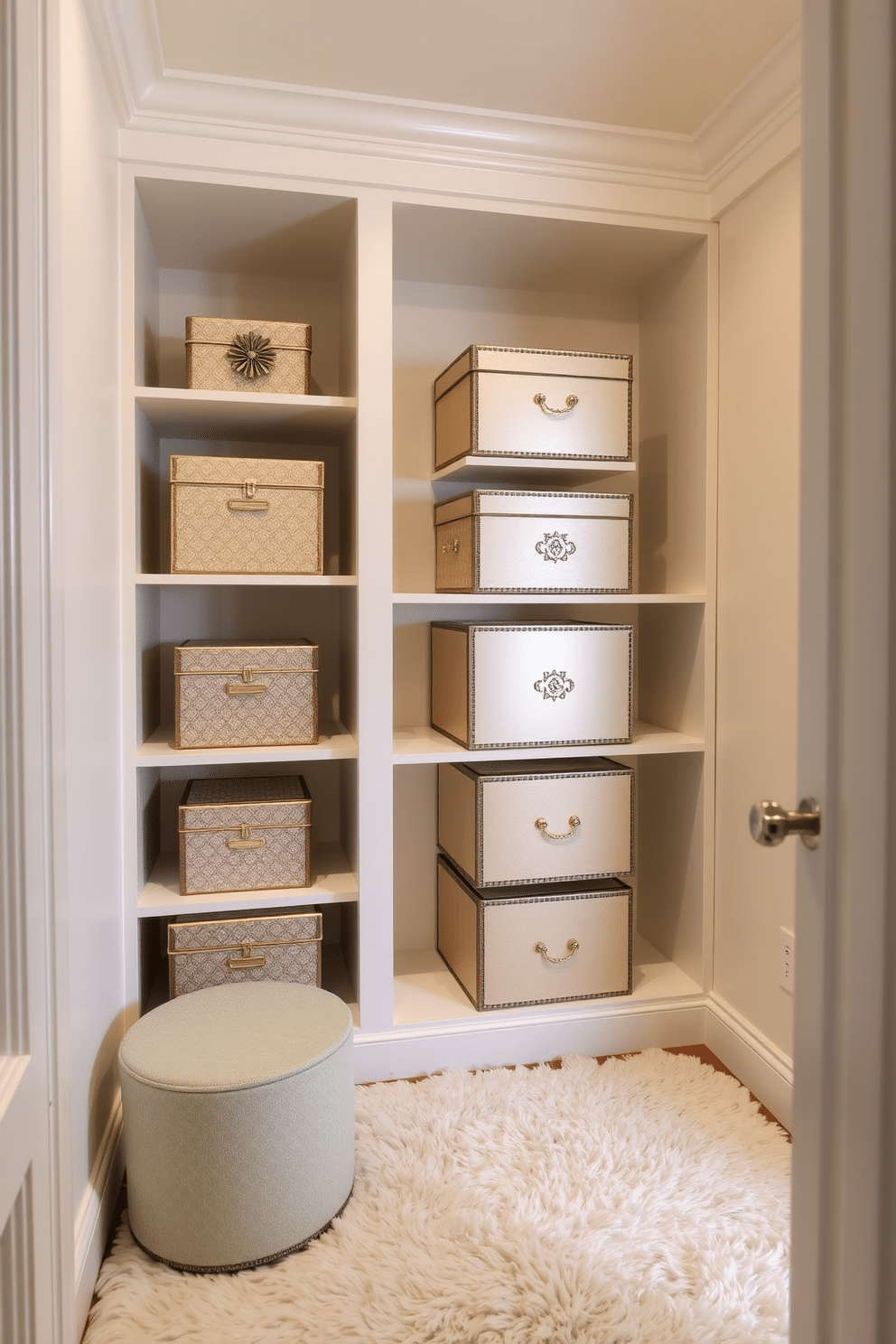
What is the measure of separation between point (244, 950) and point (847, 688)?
5.41 ft

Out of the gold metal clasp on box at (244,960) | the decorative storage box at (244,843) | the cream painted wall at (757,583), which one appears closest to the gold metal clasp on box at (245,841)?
the decorative storage box at (244,843)

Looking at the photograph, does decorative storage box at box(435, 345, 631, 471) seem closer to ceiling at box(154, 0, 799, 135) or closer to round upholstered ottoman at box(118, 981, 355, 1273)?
ceiling at box(154, 0, 799, 135)

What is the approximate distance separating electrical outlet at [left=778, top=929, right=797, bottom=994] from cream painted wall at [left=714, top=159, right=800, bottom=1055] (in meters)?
0.02

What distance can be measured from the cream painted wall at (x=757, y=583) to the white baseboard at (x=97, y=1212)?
137 cm

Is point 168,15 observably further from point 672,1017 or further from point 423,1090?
point 672,1017

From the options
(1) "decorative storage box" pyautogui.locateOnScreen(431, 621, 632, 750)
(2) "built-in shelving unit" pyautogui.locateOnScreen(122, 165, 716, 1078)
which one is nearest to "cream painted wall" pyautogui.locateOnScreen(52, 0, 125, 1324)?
(2) "built-in shelving unit" pyautogui.locateOnScreen(122, 165, 716, 1078)

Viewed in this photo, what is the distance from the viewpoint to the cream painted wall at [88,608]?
1.35m

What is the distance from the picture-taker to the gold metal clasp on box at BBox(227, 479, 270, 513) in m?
2.05

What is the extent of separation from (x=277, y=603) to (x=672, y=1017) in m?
1.49

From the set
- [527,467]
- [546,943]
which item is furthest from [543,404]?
[546,943]

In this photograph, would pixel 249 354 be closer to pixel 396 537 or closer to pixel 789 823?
pixel 396 537

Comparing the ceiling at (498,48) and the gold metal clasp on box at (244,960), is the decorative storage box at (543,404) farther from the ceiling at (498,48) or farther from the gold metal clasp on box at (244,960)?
the gold metal clasp on box at (244,960)

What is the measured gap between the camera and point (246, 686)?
2.07 metres

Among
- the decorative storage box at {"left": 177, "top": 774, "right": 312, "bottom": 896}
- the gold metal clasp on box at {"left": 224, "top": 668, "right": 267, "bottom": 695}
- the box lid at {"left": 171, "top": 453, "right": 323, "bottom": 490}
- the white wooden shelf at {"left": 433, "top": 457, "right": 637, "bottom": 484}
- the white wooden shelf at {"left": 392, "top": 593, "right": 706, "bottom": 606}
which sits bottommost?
the decorative storage box at {"left": 177, "top": 774, "right": 312, "bottom": 896}
